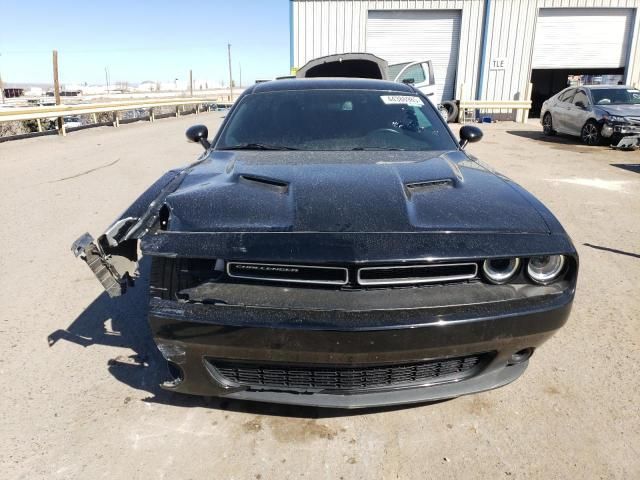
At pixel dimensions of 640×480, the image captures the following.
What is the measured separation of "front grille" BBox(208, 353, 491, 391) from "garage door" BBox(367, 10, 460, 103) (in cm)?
1961

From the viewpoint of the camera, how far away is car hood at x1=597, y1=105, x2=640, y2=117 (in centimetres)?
1192

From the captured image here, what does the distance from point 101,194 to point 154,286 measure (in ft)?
18.0

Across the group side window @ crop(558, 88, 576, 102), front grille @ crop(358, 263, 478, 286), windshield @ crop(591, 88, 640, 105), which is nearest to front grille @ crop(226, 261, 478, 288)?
front grille @ crop(358, 263, 478, 286)

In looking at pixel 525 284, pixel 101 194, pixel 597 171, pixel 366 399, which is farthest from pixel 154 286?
pixel 597 171

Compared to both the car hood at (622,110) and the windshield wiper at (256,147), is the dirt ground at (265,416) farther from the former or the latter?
the car hood at (622,110)

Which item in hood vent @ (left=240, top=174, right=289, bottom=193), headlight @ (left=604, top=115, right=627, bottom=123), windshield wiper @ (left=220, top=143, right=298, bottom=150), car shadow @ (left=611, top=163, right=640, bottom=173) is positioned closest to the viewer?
hood vent @ (left=240, top=174, right=289, bottom=193)

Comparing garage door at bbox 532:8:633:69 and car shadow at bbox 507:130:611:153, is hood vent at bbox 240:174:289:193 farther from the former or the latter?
garage door at bbox 532:8:633:69

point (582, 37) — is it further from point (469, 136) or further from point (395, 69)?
point (469, 136)

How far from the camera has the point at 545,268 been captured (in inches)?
86.2

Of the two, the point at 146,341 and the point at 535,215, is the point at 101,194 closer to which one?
the point at 146,341

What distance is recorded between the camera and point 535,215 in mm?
2240

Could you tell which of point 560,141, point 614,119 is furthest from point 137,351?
point 560,141

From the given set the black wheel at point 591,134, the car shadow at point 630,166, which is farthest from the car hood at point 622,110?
the car shadow at point 630,166

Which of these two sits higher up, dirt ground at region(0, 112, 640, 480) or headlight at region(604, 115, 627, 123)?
headlight at region(604, 115, 627, 123)
